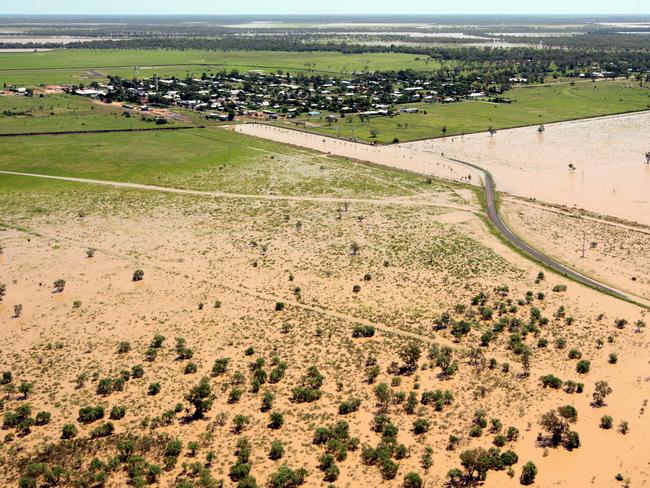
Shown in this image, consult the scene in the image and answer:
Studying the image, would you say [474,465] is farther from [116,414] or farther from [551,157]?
[551,157]

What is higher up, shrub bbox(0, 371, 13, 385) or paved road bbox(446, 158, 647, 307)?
paved road bbox(446, 158, 647, 307)

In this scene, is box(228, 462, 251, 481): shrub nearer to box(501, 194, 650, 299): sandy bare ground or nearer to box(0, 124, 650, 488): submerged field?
box(0, 124, 650, 488): submerged field

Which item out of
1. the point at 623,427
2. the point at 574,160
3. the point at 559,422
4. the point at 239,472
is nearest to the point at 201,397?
the point at 239,472

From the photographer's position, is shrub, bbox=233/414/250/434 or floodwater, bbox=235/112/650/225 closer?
shrub, bbox=233/414/250/434

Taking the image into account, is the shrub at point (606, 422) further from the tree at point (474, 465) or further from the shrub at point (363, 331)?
the shrub at point (363, 331)

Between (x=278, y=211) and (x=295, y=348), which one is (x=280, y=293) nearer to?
(x=295, y=348)

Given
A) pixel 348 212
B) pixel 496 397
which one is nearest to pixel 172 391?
pixel 496 397

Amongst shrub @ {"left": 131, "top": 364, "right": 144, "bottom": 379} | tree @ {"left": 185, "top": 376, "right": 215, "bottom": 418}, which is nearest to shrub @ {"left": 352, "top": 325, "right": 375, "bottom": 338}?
tree @ {"left": 185, "top": 376, "right": 215, "bottom": 418}
